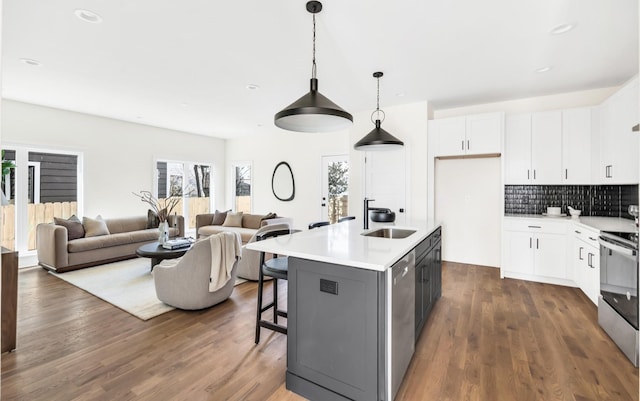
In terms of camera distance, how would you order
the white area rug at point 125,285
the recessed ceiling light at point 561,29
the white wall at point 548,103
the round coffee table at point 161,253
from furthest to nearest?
the white wall at point 548,103 → the round coffee table at point 161,253 → the white area rug at point 125,285 → the recessed ceiling light at point 561,29

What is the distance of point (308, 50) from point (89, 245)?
4.51m

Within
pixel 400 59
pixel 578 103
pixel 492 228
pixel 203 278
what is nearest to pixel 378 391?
pixel 203 278

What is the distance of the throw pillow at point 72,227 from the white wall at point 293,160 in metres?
3.78

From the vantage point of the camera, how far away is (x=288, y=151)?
764 centimetres

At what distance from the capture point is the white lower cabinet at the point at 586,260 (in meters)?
3.39

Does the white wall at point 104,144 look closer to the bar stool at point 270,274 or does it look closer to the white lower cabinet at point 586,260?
the bar stool at point 270,274

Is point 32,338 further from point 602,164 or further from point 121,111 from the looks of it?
point 602,164

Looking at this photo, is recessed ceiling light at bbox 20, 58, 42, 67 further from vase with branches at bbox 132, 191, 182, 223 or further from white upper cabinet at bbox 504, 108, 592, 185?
white upper cabinet at bbox 504, 108, 592, 185

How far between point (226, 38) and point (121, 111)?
3.74 m

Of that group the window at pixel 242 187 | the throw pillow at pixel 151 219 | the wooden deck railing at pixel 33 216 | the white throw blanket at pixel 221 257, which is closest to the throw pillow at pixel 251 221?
the window at pixel 242 187

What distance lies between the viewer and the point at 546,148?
445 centimetres

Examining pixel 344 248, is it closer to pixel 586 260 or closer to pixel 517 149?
pixel 586 260

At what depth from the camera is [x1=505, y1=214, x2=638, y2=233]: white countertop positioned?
3209mm

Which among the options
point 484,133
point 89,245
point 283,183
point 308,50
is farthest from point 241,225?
point 484,133
